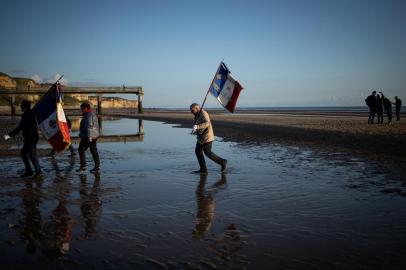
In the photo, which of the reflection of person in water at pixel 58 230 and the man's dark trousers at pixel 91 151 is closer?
the reflection of person in water at pixel 58 230

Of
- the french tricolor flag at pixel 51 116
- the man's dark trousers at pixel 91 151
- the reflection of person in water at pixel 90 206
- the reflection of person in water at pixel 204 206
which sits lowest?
the reflection of person in water at pixel 90 206

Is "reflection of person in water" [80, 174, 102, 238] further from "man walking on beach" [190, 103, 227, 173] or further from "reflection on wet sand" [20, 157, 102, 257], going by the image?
"man walking on beach" [190, 103, 227, 173]

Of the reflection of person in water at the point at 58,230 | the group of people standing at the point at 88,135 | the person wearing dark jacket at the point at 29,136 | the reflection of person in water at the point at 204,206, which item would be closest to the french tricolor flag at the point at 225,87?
the group of people standing at the point at 88,135

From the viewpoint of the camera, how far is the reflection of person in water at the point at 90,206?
5.32 m

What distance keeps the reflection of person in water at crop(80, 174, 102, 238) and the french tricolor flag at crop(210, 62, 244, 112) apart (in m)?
4.53

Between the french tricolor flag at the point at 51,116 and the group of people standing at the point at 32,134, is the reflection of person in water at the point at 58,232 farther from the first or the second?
the french tricolor flag at the point at 51,116

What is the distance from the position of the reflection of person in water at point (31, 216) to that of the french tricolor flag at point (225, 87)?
5.69m

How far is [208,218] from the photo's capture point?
5.70m

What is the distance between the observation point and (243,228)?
5199 mm

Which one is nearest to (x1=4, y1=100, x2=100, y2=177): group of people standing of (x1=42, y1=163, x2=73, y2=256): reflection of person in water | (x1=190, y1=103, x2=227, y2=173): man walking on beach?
(x1=42, y1=163, x2=73, y2=256): reflection of person in water

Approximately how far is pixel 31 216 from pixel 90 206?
39.5 inches

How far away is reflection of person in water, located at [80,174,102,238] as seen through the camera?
17.5 ft

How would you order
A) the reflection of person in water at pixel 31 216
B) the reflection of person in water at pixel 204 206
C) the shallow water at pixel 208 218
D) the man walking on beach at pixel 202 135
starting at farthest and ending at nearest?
the man walking on beach at pixel 202 135
the reflection of person in water at pixel 204 206
the reflection of person in water at pixel 31 216
the shallow water at pixel 208 218

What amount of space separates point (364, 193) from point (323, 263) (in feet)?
12.5
